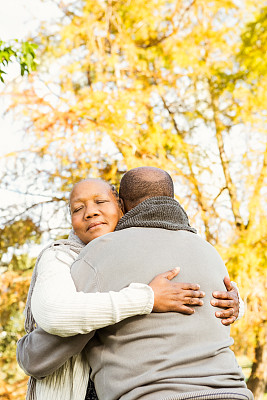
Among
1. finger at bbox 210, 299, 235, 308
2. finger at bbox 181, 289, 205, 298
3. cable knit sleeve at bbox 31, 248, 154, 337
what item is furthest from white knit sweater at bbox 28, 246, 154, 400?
finger at bbox 210, 299, 235, 308

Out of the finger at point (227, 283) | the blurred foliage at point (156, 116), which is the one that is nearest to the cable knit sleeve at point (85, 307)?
the finger at point (227, 283)

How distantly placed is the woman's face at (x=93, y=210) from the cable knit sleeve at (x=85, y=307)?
0.62m

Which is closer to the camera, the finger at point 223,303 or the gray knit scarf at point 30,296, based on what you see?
the finger at point 223,303

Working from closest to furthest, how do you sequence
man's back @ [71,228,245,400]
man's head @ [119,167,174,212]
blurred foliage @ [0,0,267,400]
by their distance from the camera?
man's back @ [71,228,245,400] → man's head @ [119,167,174,212] → blurred foliage @ [0,0,267,400]

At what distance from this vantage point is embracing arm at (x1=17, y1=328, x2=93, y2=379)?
1.83 meters

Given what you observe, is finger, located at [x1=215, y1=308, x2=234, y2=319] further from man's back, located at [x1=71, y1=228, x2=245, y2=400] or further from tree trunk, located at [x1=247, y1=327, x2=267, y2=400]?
tree trunk, located at [x1=247, y1=327, x2=267, y2=400]

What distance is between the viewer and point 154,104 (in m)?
8.80

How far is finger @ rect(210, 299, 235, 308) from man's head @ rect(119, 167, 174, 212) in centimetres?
46

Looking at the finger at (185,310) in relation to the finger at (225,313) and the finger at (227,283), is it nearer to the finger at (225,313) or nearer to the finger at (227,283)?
the finger at (225,313)

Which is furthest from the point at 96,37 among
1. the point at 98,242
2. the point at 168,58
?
the point at 98,242

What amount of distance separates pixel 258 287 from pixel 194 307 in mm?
5826

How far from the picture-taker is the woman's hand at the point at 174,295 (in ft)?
5.80

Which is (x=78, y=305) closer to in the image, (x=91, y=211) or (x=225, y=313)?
(x=225, y=313)

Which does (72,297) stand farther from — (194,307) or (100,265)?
(194,307)
